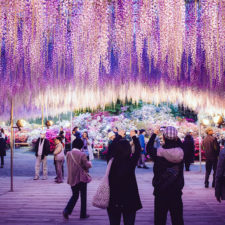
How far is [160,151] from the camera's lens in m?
2.51

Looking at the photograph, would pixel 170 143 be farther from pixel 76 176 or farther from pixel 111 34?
pixel 111 34

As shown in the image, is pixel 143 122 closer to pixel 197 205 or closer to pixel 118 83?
pixel 118 83

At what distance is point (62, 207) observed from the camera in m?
4.36

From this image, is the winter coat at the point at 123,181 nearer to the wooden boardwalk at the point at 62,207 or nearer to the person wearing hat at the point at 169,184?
the person wearing hat at the point at 169,184

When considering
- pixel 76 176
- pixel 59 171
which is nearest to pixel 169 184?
pixel 76 176

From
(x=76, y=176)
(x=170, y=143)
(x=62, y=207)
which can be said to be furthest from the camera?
(x=62, y=207)

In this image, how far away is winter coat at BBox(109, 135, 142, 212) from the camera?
243cm

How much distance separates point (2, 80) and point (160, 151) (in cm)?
500

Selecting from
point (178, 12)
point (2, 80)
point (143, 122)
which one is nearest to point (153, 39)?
point (178, 12)

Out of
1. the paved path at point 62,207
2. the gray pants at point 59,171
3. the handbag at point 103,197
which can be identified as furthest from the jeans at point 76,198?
the gray pants at point 59,171

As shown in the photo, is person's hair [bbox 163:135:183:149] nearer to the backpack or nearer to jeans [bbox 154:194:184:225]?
the backpack

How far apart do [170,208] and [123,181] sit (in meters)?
0.44

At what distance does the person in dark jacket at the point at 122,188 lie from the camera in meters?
2.42

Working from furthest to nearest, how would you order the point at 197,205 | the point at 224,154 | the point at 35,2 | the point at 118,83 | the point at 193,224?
the point at 118,83, the point at 197,205, the point at 35,2, the point at 193,224, the point at 224,154
